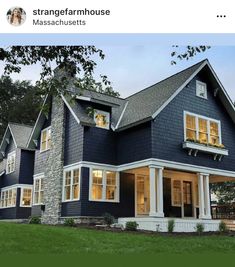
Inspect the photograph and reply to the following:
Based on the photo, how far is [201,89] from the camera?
1370 centimetres

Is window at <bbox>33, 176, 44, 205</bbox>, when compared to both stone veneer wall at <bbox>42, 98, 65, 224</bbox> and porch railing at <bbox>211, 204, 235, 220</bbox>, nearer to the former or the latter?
stone veneer wall at <bbox>42, 98, 65, 224</bbox>

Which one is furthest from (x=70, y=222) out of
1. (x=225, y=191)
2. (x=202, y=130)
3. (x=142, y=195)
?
(x=225, y=191)

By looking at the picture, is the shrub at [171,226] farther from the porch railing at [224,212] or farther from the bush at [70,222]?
the porch railing at [224,212]

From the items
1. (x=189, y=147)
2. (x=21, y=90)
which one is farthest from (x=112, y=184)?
(x=21, y=90)

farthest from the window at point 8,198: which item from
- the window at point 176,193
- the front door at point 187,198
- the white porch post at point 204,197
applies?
the white porch post at point 204,197

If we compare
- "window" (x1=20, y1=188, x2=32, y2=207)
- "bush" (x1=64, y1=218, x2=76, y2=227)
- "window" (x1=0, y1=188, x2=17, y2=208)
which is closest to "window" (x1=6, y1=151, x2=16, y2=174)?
"window" (x1=0, y1=188, x2=17, y2=208)

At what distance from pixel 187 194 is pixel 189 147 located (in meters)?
3.25

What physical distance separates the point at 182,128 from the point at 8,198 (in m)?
10.7

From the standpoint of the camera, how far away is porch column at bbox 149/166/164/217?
11078mm

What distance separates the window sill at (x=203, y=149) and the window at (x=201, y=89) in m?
1.99

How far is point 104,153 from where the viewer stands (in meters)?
12.9

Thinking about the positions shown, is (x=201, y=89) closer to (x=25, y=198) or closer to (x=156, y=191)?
(x=156, y=191)

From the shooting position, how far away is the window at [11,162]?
1925 centimetres
